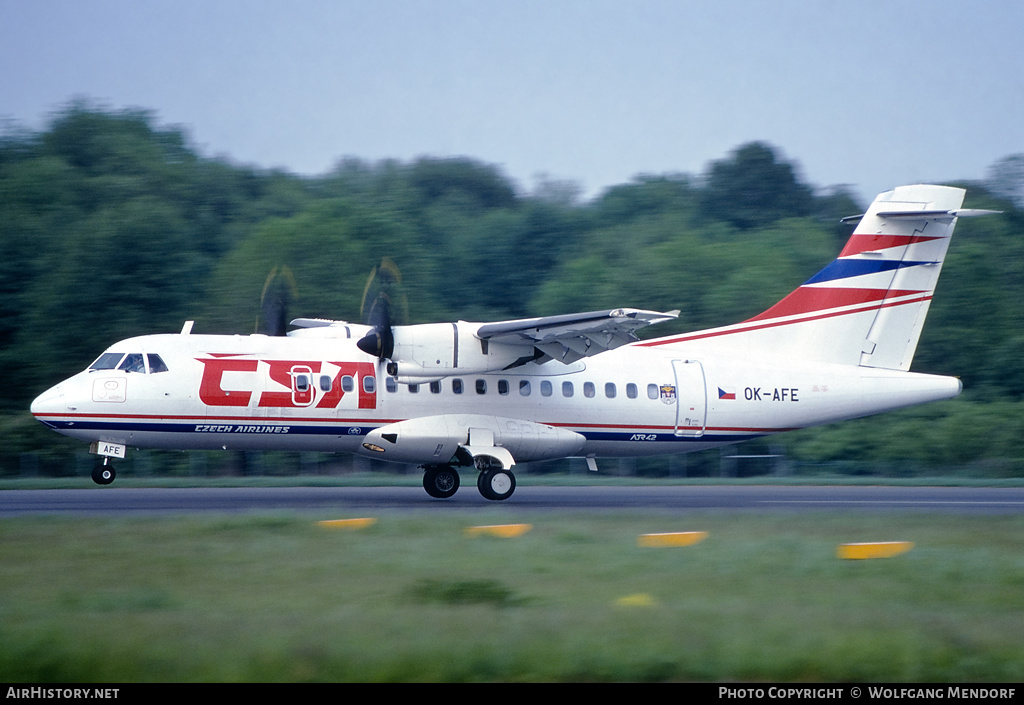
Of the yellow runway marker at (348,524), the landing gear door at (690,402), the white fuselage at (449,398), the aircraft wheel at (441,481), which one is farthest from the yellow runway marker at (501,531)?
the landing gear door at (690,402)

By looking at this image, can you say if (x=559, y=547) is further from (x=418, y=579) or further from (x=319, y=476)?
(x=319, y=476)

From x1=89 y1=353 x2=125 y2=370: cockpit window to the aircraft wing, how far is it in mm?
5989

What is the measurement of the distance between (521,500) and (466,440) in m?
2.13

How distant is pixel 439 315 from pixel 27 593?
23.6 metres

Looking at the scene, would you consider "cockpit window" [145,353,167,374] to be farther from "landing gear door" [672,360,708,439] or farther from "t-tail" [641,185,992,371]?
"landing gear door" [672,360,708,439]

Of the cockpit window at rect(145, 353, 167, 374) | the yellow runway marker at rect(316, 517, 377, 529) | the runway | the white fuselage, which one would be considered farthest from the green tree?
the yellow runway marker at rect(316, 517, 377, 529)

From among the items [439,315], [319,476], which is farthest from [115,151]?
[319,476]

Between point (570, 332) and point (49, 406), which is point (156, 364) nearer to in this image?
point (49, 406)

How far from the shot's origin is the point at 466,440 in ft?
55.1

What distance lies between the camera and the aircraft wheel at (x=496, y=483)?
55.3ft

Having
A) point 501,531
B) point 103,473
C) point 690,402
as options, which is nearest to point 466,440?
point 501,531
